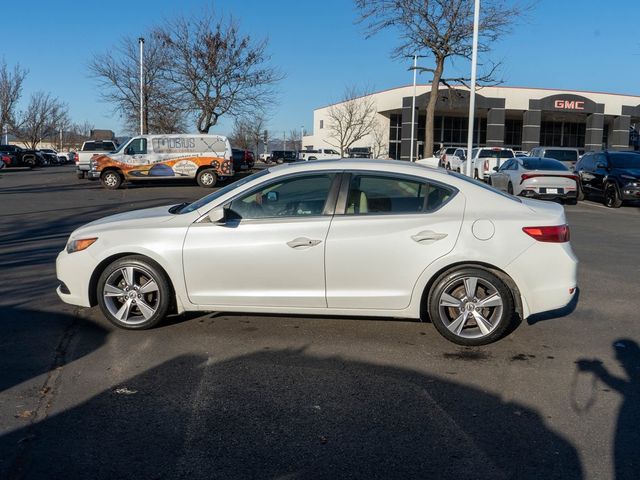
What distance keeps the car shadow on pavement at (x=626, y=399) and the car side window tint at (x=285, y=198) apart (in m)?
2.59

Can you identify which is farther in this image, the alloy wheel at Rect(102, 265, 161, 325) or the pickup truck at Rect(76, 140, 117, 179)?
the pickup truck at Rect(76, 140, 117, 179)

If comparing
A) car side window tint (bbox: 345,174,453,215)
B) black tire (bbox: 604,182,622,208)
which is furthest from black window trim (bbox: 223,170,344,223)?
black tire (bbox: 604,182,622,208)

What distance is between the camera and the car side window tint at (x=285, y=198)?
216 inches

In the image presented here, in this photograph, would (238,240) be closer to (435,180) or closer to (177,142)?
(435,180)

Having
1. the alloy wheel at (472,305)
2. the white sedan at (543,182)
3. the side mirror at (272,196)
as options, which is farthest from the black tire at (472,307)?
the white sedan at (543,182)

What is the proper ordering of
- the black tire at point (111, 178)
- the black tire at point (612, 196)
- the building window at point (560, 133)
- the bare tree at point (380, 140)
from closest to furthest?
the black tire at point (612, 196)
the black tire at point (111, 178)
the bare tree at point (380, 140)
the building window at point (560, 133)

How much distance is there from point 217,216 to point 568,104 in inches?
2282

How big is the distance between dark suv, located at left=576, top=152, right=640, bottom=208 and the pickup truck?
22193 mm

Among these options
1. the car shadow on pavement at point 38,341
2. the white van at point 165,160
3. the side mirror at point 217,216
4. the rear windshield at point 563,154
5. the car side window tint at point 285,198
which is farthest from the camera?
the rear windshield at point 563,154

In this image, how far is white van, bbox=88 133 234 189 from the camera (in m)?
23.8

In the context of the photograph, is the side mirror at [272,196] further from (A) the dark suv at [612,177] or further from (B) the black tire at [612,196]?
(B) the black tire at [612,196]

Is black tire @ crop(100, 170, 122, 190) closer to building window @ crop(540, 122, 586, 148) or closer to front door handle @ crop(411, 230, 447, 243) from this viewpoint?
front door handle @ crop(411, 230, 447, 243)

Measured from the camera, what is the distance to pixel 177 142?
23828 millimetres

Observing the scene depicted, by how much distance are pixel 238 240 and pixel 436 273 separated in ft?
5.68
